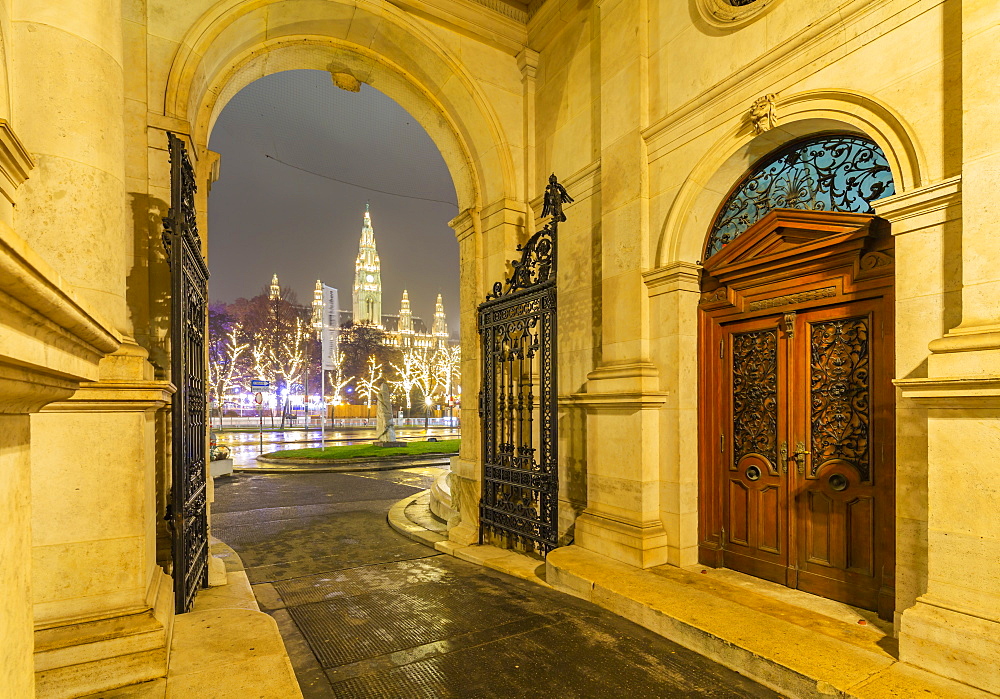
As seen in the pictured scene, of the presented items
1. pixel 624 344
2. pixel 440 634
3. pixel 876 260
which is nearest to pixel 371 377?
pixel 624 344

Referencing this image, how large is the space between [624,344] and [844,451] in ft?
7.28

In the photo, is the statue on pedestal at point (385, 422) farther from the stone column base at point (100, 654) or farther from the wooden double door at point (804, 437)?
the stone column base at point (100, 654)

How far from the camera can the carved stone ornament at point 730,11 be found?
477 cm

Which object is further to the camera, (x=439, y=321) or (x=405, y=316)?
(x=439, y=321)

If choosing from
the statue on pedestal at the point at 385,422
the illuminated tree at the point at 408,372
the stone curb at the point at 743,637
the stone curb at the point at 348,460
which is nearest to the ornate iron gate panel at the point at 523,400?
the stone curb at the point at 743,637

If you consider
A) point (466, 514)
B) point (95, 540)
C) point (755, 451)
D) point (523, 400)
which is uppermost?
point (523, 400)

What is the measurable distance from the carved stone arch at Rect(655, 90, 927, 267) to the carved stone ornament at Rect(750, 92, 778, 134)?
5cm

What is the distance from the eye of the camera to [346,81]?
27.2ft

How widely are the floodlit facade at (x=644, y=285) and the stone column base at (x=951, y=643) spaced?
0.7 inches

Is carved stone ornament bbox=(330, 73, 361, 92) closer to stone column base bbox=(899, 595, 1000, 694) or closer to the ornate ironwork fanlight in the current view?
the ornate ironwork fanlight

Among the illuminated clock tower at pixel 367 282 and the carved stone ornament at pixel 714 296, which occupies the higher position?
the illuminated clock tower at pixel 367 282

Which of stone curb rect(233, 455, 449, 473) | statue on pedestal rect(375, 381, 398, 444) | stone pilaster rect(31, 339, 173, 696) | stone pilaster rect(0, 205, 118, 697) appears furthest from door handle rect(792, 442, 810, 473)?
statue on pedestal rect(375, 381, 398, 444)

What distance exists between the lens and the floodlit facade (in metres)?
3.00

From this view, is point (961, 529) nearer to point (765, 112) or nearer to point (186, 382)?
point (765, 112)
